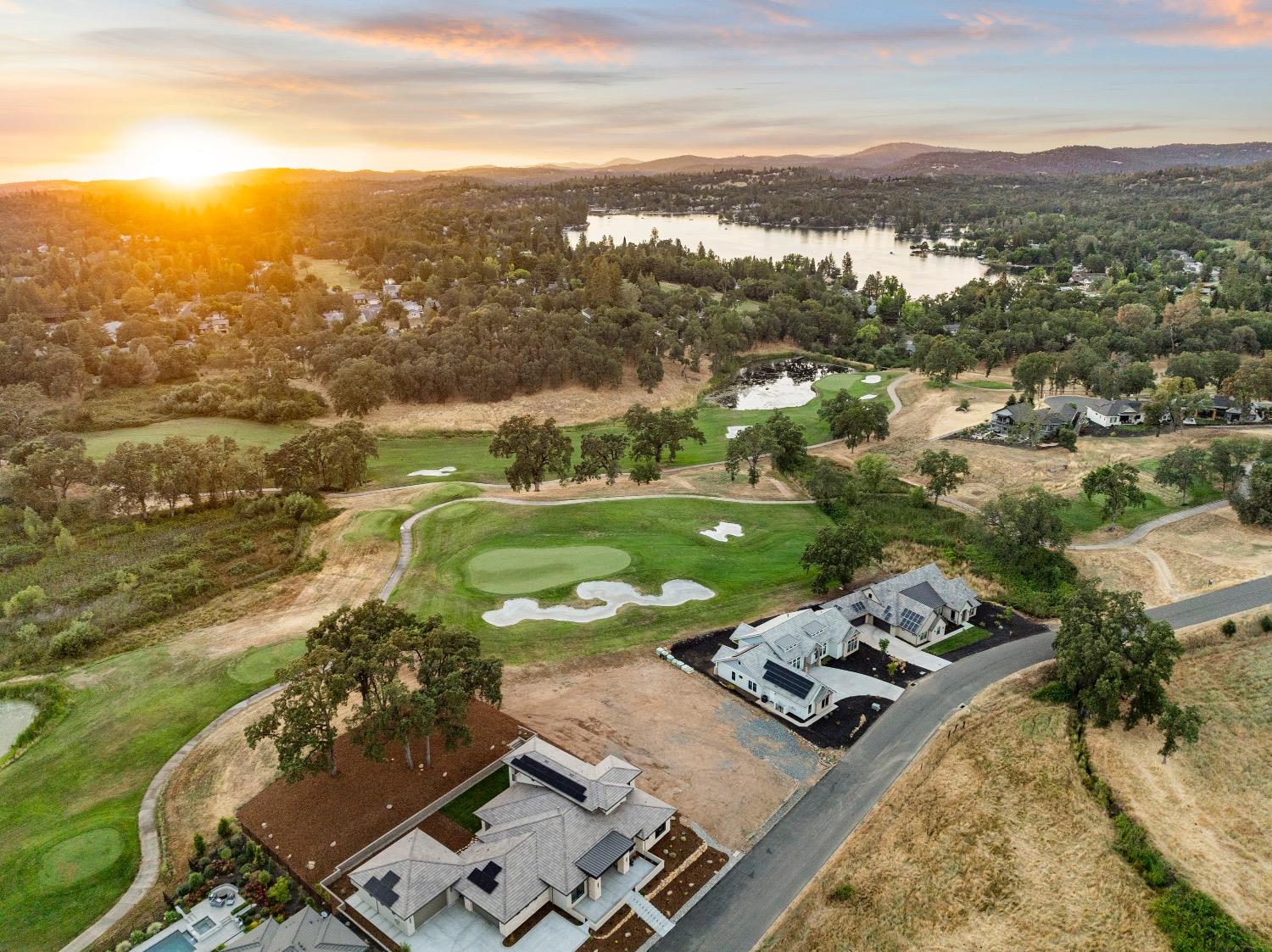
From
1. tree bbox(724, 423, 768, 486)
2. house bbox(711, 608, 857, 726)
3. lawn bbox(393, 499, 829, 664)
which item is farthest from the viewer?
tree bbox(724, 423, 768, 486)

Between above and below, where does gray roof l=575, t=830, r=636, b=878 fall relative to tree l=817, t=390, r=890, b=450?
below

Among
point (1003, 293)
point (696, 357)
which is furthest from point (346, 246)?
point (1003, 293)

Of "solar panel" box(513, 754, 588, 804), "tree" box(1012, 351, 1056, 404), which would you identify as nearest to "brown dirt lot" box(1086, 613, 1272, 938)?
"solar panel" box(513, 754, 588, 804)

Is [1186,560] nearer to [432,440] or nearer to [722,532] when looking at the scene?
[722,532]

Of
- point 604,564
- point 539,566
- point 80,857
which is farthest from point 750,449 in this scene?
point 80,857

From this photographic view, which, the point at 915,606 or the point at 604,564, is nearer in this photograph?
the point at 915,606

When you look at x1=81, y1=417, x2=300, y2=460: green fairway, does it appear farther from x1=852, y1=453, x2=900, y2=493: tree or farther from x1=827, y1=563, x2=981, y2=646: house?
x1=827, y1=563, x2=981, y2=646: house
